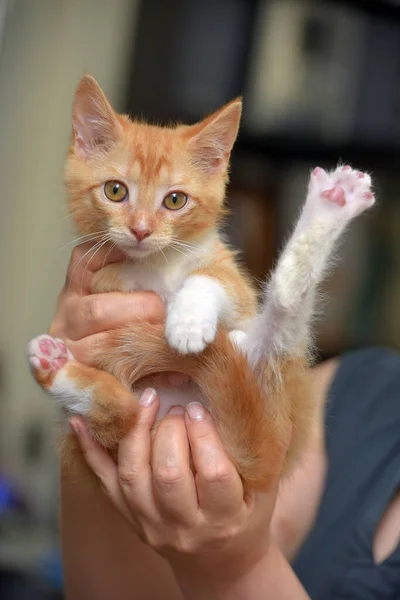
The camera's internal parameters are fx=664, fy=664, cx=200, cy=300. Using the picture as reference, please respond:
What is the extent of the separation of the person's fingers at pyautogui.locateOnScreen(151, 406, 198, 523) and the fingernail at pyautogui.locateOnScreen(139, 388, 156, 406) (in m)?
0.05

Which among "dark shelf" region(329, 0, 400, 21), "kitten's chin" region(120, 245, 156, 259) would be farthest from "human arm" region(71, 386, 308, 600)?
"dark shelf" region(329, 0, 400, 21)

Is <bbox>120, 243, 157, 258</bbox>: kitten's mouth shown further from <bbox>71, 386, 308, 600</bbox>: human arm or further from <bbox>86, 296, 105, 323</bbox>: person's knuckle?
<bbox>71, 386, 308, 600</bbox>: human arm

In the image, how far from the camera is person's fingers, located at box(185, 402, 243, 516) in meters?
0.94

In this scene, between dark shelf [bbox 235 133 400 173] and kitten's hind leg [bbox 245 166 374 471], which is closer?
kitten's hind leg [bbox 245 166 374 471]

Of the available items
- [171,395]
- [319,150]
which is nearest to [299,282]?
[171,395]

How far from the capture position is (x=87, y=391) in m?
0.99

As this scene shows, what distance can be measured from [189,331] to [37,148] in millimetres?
1943

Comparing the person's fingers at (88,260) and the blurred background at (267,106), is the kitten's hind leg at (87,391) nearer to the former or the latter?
the person's fingers at (88,260)

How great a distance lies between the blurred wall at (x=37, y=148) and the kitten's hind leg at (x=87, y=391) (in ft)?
5.31

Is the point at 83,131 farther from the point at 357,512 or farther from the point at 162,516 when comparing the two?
the point at 357,512

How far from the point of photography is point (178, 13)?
242 cm

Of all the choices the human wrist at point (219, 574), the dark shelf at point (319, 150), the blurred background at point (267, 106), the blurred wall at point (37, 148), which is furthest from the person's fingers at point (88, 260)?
the blurred wall at point (37, 148)

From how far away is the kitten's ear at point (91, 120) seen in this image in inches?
40.9

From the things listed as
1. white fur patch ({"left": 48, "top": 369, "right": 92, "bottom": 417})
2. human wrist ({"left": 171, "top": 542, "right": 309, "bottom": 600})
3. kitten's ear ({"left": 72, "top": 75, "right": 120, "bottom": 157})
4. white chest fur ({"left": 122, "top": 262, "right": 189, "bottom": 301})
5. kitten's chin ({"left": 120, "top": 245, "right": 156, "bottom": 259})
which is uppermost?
kitten's ear ({"left": 72, "top": 75, "right": 120, "bottom": 157})
